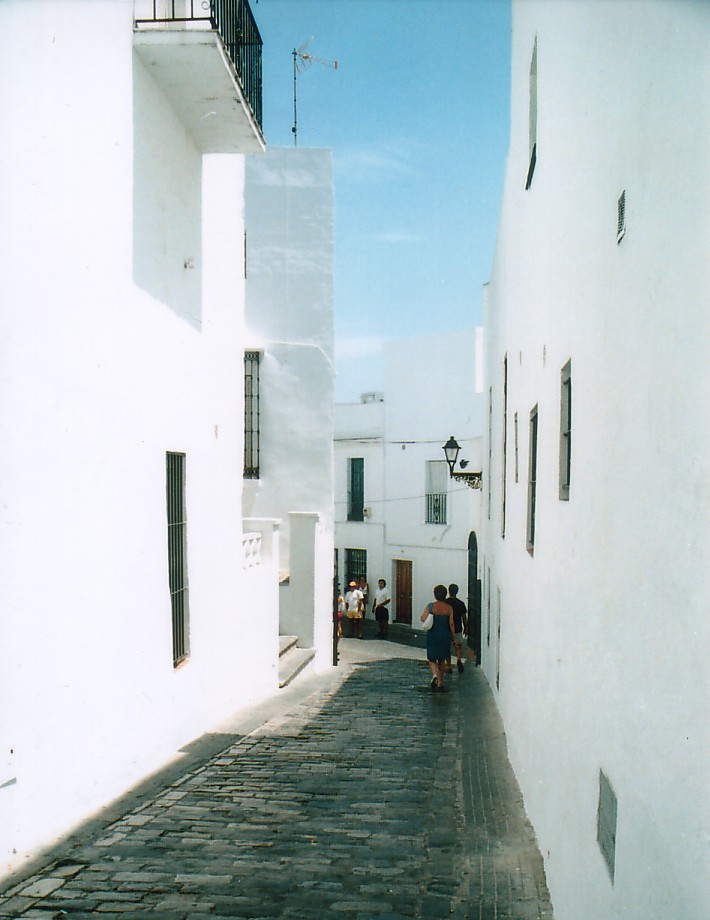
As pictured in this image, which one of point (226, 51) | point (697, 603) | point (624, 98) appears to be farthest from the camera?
point (226, 51)

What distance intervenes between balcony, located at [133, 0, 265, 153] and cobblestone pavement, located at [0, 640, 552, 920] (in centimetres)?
547

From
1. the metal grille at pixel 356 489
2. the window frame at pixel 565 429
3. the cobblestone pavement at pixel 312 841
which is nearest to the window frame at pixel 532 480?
the window frame at pixel 565 429

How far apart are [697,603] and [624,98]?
1.93m

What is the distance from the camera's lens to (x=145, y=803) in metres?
5.74

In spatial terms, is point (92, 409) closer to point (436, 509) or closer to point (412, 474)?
point (436, 509)

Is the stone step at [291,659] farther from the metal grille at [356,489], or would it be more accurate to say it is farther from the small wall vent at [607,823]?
the metal grille at [356,489]

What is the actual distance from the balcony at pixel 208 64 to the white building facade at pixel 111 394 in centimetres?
2

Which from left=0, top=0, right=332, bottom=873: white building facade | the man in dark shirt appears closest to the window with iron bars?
the man in dark shirt

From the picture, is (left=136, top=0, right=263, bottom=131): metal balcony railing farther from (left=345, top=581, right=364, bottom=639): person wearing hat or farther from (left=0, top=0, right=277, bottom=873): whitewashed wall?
(left=345, top=581, right=364, bottom=639): person wearing hat

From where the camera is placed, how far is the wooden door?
25.4 metres

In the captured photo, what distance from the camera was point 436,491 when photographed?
24562 millimetres

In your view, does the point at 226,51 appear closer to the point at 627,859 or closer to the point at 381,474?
the point at 627,859

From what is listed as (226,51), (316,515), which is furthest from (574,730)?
(316,515)

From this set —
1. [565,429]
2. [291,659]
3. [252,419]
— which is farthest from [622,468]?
[252,419]
